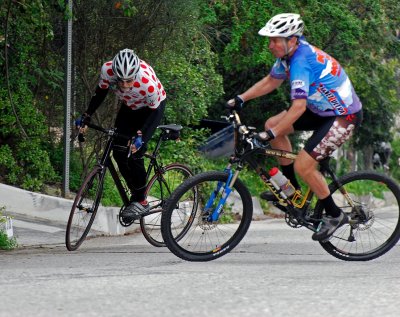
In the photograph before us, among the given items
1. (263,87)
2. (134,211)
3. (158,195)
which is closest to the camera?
(263,87)

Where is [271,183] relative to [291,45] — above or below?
below

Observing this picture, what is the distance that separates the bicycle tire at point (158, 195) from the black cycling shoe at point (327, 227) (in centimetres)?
195

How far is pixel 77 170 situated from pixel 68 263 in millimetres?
4934

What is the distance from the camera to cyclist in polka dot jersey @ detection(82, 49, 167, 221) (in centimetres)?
889

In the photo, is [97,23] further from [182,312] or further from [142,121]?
[182,312]

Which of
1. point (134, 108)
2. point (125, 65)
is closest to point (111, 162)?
point (134, 108)

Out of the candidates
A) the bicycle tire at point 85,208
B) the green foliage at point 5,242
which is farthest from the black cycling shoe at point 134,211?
the green foliage at point 5,242

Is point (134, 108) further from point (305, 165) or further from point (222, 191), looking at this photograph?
point (305, 165)

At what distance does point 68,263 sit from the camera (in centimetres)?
821

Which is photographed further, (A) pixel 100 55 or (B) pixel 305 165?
(A) pixel 100 55

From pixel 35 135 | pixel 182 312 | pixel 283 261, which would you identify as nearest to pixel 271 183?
pixel 283 261

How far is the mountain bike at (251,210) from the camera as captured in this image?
7.98 m

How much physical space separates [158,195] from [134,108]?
1.04 meters

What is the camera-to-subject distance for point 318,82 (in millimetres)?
7906
